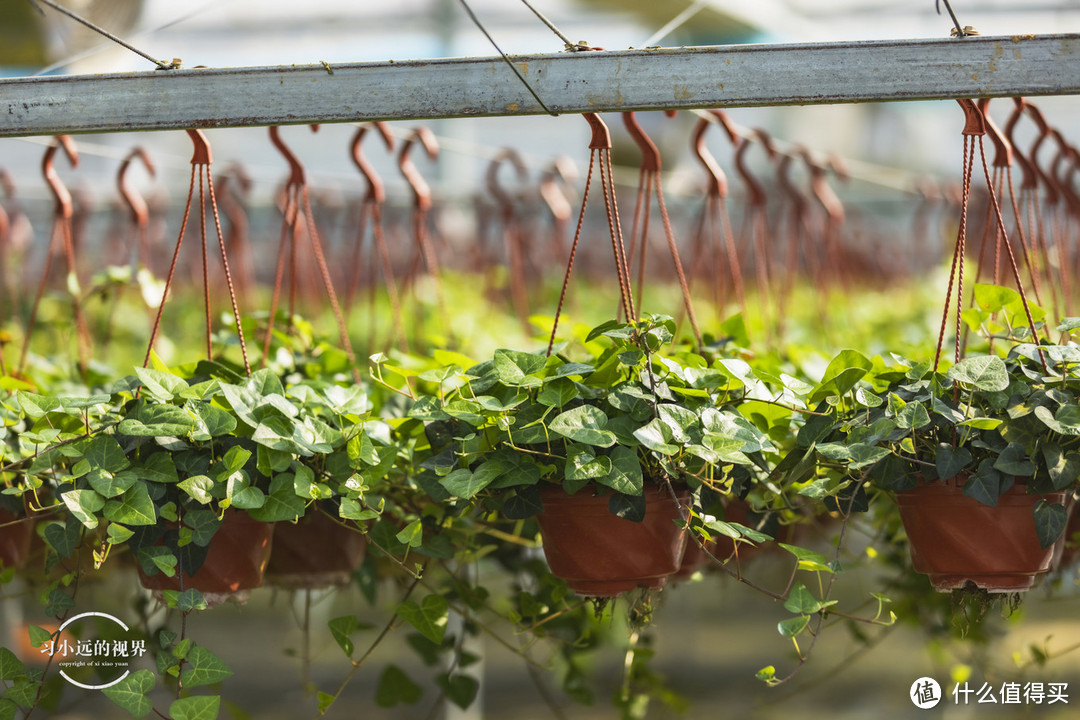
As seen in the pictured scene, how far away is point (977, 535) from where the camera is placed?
97 cm

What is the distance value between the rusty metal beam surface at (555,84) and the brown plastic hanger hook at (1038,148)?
0.51m

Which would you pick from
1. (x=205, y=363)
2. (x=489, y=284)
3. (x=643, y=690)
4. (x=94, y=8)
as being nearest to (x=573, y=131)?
(x=489, y=284)

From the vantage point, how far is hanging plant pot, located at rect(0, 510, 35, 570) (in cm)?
127

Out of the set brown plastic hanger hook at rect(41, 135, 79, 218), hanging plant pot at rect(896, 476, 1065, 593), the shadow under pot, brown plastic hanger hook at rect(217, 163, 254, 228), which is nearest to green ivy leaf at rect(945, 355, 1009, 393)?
hanging plant pot at rect(896, 476, 1065, 593)

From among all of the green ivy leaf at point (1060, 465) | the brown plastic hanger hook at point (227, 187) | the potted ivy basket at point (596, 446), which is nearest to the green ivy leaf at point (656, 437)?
the potted ivy basket at point (596, 446)

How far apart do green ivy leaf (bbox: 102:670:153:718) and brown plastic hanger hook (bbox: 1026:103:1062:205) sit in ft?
4.36

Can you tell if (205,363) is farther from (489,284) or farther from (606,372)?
(489,284)

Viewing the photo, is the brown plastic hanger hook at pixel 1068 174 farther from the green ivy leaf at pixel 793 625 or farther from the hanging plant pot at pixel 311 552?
the hanging plant pot at pixel 311 552

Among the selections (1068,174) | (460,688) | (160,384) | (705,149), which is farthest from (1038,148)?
(160,384)

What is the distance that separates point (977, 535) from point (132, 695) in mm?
869

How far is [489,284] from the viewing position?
3141mm

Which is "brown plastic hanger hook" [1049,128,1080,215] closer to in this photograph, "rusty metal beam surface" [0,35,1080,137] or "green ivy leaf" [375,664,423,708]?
"rusty metal beam surface" [0,35,1080,137]

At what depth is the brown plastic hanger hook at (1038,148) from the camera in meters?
1.38

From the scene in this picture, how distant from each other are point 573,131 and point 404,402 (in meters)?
5.44
